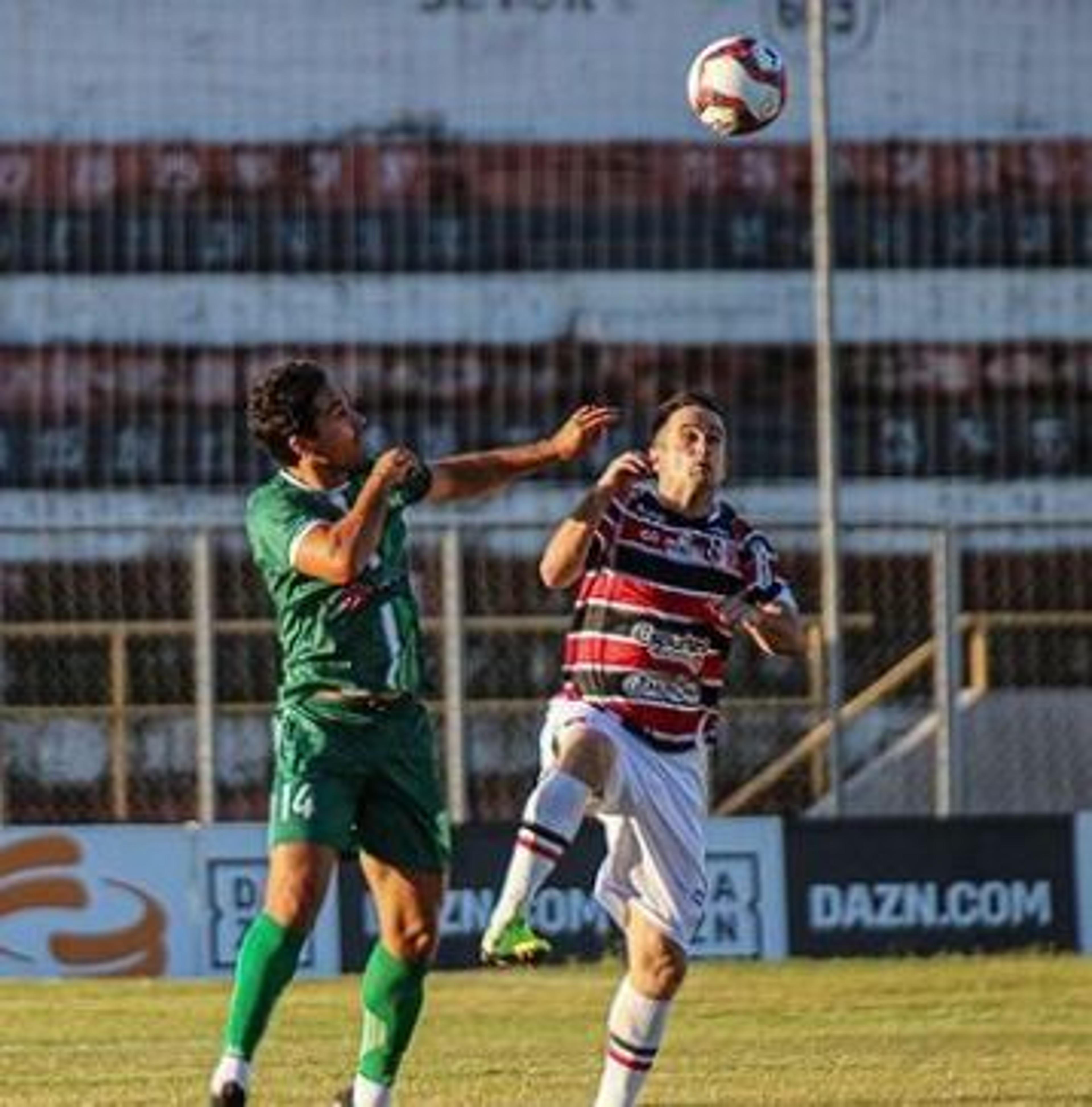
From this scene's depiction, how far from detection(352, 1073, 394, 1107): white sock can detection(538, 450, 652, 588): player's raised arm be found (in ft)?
5.37

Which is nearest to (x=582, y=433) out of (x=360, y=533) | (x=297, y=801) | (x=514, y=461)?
(x=514, y=461)

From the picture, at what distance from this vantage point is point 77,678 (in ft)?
84.0

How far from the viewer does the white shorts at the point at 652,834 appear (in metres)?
11.5

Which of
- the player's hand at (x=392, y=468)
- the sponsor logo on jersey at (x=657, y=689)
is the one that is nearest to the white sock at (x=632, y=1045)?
the sponsor logo on jersey at (x=657, y=689)

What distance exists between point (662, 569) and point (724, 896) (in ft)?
30.2

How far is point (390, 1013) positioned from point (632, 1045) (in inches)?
31.4

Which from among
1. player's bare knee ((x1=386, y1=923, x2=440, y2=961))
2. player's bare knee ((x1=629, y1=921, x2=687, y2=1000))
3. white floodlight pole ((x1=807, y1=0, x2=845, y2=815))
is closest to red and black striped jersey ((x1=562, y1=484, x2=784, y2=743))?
player's bare knee ((x1=629, y1=921, x2=687, y2=1000))

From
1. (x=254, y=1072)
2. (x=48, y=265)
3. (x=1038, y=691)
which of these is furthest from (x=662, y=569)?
(x=48, y=265)

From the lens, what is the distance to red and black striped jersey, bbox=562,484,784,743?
11.8 metres

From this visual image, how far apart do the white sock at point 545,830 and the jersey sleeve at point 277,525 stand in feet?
3.92

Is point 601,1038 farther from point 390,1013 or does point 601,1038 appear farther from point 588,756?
point 390,1013

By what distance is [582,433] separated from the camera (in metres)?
10.9

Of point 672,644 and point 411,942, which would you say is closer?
point 411,942

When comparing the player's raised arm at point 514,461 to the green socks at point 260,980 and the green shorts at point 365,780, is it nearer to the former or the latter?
the green shorts at point 365,780
